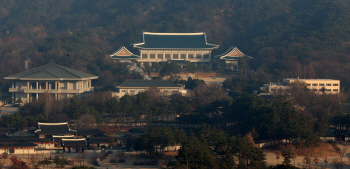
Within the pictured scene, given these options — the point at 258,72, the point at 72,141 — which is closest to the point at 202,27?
the point at 258,72

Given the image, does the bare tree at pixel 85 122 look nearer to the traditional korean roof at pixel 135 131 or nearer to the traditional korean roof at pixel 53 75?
the traditional korean roof at pixel 135 131

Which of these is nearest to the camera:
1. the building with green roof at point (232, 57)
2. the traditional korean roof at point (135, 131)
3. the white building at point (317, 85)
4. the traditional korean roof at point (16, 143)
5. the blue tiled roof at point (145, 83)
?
the traditional korean roof at point (16, 143)

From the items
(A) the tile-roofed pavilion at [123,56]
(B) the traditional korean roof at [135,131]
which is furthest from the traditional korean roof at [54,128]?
(A) the tile-roofed pavilion at [123,56]

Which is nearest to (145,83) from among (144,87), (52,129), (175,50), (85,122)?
(144,87)

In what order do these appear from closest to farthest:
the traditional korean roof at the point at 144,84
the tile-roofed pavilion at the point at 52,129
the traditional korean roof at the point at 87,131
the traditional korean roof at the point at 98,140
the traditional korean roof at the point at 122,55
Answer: the traditional korean roof at the point at 98,140 → the tile-roofed pavilion at the point at 52,129 → the traditional korean roof at the point at 87,131 → the traditional korean roof at the point at 144,84 → the traditional korean roof at the point at 122,55

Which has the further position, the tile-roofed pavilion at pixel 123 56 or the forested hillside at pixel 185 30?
the tile-roofed pavilion at pixel 123 56

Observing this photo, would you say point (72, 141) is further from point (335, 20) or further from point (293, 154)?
point (335, 20)
